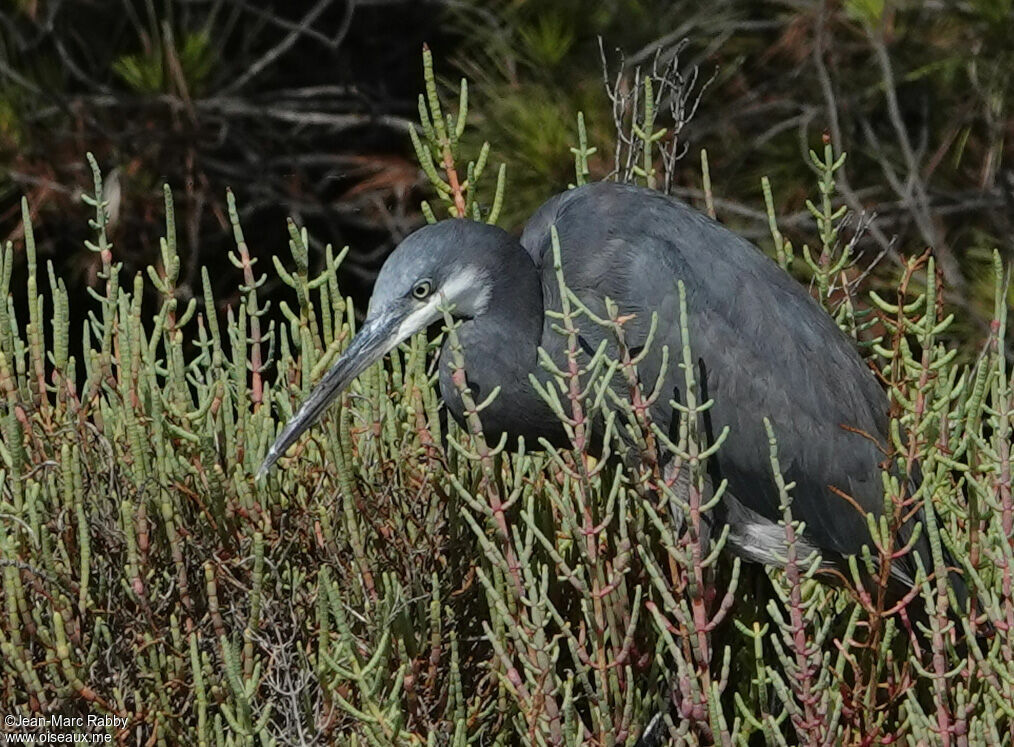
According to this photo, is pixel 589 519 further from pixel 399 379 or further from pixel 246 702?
pixel 399 379

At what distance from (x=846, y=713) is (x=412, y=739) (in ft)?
1.57

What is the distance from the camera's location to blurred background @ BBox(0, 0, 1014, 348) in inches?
135

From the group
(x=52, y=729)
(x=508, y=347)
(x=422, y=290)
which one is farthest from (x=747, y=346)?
(x=52, y=729)

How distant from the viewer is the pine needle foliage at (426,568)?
5.33 ft

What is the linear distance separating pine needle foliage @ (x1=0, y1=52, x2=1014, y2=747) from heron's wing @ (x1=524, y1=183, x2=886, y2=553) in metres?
0.06

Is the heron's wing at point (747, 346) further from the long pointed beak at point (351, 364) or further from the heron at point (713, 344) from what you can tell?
the long pointed beak at point (351, 364)

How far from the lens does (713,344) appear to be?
85.4 inches

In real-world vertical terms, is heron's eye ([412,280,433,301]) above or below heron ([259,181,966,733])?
above

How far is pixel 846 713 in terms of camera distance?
1734mm

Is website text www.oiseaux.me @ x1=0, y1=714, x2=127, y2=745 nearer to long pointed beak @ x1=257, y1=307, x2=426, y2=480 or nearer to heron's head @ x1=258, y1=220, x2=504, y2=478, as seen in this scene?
long pointed beak @ x1=257, y1=307, x2=426, y2=480

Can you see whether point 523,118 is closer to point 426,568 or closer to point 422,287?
point 422,287

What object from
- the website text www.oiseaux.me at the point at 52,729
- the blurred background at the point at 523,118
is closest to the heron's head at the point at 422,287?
the website text www.oiseaux.me at the point at 52,729

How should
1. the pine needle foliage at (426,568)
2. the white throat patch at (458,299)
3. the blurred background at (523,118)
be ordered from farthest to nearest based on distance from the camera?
the blurred background at (523,118)
the white throat patch at (458,299)
the pine needle foliage at (426,568)

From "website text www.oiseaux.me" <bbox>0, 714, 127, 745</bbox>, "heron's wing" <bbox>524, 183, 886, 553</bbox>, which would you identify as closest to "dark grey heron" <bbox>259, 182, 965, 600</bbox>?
"heron's wing" <bbox>524, 183, 886, 553</bbox>
